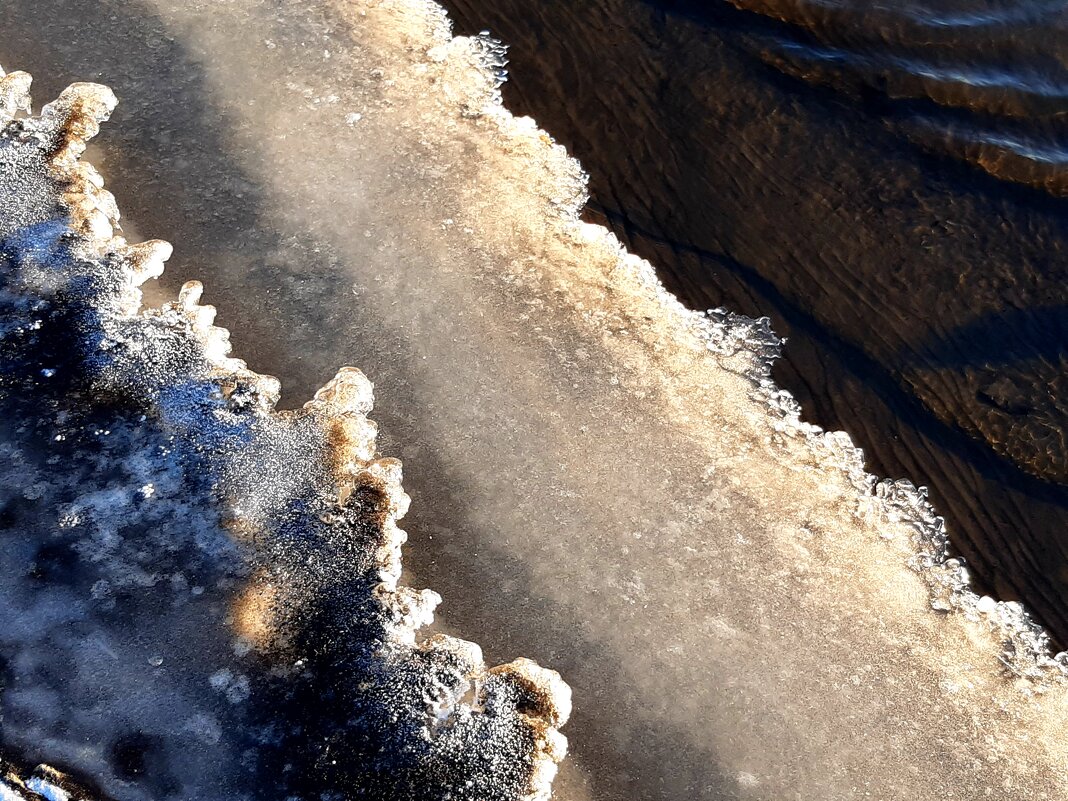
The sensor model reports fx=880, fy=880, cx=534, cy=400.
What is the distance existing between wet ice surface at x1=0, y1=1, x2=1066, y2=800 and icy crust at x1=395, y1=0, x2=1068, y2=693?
0.07 ft

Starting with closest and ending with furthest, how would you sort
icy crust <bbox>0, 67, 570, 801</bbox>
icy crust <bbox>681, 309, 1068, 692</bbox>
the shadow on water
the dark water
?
icy crust <bbox>0, 67, 570, 801</bbox>
the shadow on water
icy crust <bbox>681, 309, 1068, 692</bbox>
the dark water

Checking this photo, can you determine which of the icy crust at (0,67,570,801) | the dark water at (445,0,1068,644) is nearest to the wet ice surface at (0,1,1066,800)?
the icy crust at (0,67,570,801)

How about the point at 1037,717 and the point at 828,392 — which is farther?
the point at 828,392

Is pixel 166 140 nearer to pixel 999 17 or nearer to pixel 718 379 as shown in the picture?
pixel 718 379

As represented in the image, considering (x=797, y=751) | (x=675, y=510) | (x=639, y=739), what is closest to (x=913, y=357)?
(x=675, y=510)

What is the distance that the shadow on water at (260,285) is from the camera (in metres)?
4.11

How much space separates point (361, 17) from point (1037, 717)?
6.54m

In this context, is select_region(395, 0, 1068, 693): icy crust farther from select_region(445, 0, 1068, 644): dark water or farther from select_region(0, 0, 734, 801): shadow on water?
select_region(0, 0, 734, 801): shadow on water

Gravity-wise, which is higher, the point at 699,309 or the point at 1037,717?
the point at 699,309

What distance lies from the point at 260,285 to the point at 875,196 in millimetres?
4305

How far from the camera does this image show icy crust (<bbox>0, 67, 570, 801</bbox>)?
12.8 feet

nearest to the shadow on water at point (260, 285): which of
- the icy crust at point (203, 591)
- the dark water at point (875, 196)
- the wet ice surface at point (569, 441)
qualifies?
the wet ice surface at point (569, 441)

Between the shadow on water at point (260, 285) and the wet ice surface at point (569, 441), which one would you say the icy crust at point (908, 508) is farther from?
the shadow on water at point (260, 285)

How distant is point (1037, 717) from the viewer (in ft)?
14.1
